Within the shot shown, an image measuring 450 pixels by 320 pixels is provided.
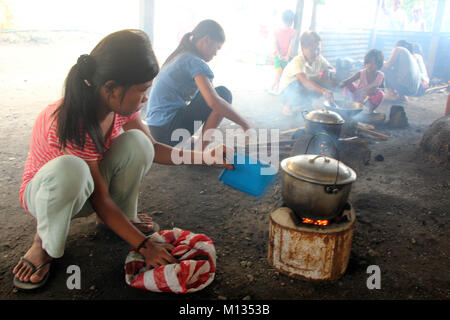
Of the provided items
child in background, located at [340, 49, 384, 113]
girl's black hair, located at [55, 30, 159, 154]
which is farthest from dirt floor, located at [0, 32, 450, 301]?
child in background, located at [340, 49, 384, 113]

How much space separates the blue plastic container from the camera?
2133mm

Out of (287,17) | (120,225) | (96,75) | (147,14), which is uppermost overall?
(287,17)

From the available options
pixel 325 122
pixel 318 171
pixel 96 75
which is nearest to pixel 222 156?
pixel 318 171

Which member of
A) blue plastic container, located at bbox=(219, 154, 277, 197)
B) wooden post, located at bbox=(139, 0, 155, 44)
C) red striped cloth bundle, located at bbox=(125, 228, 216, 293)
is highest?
wooden post, located at bbox=(139, 0, 155, 44)

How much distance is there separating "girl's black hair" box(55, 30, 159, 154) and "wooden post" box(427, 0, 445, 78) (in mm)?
12308

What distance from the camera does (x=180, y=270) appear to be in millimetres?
1817

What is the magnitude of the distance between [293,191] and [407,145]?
3.62 meters

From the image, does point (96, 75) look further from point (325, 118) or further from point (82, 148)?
point (325, 118)

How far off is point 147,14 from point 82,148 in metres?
4.40

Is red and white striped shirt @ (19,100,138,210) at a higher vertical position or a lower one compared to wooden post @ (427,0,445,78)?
lower

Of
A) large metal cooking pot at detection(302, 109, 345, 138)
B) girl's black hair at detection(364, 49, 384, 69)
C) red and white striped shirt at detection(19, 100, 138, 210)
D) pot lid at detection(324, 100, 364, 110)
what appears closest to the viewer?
red and white striped shirt at detection(19, 100, 138, 210)

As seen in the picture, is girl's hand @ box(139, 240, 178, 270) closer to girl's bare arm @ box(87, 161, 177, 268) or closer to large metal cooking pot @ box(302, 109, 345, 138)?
girl's bare arm @ box(87, 161, 177, 268)

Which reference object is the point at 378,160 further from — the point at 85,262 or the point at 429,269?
the point at 85,262

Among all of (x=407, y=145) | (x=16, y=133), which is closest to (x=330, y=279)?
(x=407, y=145)
